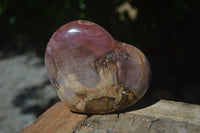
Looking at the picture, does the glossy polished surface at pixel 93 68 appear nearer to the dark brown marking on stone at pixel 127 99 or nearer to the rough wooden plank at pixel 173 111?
the dark brown marking on stone at pixel 127 99

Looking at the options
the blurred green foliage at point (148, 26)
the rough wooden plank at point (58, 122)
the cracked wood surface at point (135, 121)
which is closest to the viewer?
the cracked wood surface at point (135, 121)

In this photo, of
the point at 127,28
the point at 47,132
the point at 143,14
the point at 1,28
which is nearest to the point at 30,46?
the point at 1,28

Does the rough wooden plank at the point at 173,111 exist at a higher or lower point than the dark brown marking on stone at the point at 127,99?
lower

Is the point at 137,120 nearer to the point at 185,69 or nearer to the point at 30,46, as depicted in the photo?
the point at 185,69

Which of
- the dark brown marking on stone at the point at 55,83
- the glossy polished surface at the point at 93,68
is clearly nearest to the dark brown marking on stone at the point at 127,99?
the glossy polished surface at the point at 93,68

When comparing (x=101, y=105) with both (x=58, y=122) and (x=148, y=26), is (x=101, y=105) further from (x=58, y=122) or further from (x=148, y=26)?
(x=148, y=26)

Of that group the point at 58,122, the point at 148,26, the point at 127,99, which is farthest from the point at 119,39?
the point at 58,122
